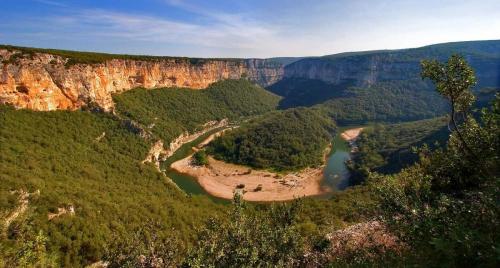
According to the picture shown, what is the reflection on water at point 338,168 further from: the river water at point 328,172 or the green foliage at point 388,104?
the green foliage at point 388,104

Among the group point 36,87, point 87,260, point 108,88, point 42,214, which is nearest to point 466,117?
point 87,260

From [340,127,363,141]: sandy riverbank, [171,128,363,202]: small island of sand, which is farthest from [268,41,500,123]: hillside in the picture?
[171,128,363,202]: small island of sand

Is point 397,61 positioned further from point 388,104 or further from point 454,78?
point 454,78

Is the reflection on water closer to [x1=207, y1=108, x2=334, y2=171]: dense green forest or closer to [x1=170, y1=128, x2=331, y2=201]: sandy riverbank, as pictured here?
[x1=170, y1=128, x2=331, y2=201]: sandy riverbank

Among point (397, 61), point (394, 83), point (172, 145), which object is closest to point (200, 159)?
point (172, 145)

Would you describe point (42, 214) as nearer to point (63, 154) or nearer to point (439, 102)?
point (63, 154)
